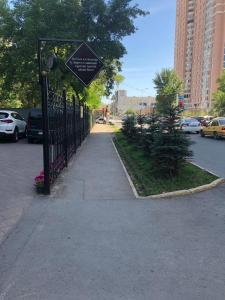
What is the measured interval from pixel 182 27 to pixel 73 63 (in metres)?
146

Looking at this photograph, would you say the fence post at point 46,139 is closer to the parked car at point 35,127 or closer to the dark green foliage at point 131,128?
the dark green foliage at point 131,128

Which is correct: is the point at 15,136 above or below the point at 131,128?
below

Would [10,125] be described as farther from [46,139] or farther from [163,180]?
[163,180]

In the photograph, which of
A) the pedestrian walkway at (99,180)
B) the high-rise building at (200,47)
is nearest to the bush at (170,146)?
the pedestrian walkway at (99,180)

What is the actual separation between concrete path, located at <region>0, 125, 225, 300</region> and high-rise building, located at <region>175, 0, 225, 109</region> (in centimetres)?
10841

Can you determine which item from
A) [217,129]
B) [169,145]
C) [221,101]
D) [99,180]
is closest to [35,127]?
[99,180]

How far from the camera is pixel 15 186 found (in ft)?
27.2

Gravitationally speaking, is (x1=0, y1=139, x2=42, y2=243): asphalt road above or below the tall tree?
below

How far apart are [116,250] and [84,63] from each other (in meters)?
7.45

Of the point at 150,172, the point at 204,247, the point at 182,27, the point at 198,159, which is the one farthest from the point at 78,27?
the point at 182,27

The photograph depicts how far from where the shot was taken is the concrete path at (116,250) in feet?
11.6

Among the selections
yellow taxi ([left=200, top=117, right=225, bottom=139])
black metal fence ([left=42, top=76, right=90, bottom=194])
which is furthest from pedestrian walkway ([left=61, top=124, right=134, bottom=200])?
yellow taxi ([left=200, top=117, right=225, bottom=139])

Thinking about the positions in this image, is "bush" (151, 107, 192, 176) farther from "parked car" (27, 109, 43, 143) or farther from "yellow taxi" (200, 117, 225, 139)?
"yellow taxi" (200, 117, 225, 139)

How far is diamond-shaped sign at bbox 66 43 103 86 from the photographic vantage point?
1077 centimetres
